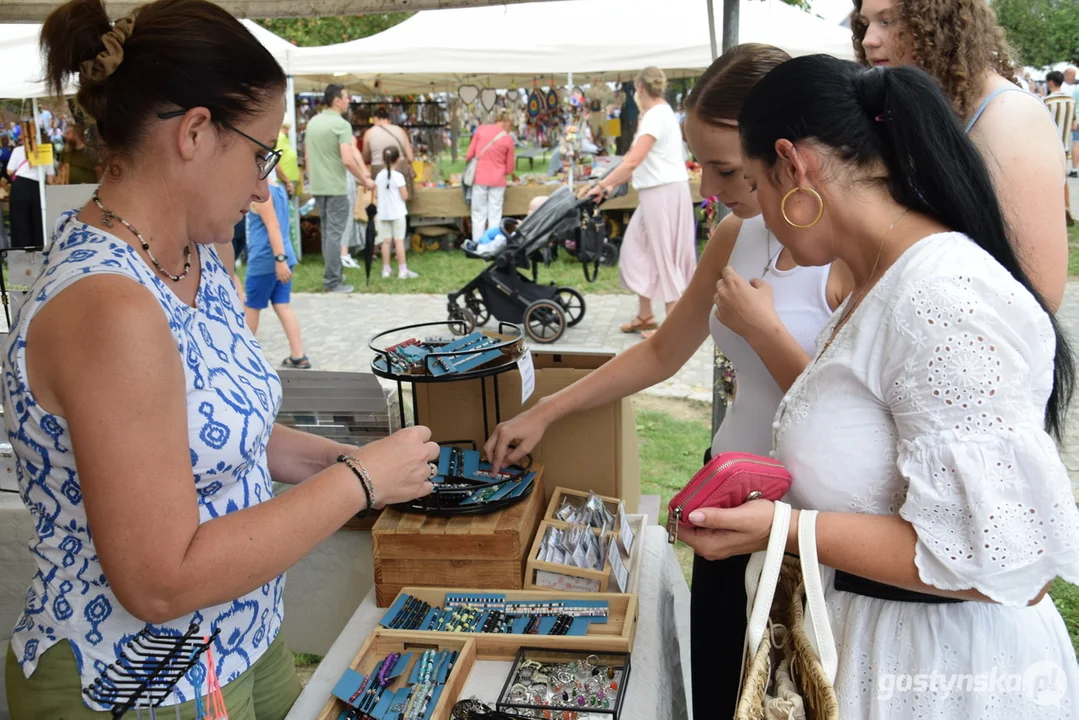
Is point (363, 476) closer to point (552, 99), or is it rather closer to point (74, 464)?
point (74, 464)

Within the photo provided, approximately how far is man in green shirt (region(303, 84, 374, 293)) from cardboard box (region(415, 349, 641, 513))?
24.1 ft

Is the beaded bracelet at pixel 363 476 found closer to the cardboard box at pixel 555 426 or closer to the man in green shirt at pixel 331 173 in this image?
the cardboard box at pixel 555 426

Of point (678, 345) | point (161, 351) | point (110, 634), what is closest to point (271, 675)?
point (110, 634)

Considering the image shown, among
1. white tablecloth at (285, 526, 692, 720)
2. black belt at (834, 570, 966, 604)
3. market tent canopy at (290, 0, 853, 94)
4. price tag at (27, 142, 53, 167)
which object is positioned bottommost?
white tablecloth at (285, 526, 692, 720)

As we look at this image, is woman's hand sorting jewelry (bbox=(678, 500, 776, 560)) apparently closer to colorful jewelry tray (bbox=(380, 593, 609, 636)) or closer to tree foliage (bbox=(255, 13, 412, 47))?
colorful jewelry tray (bbox=(380, 593, 609, 636))

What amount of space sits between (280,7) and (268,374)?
6.38 ft

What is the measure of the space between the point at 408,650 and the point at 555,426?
0.71 metres

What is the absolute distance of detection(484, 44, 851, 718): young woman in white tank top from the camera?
1659 mm

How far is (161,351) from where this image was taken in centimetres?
105

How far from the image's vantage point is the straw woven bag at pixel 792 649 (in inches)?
43.7

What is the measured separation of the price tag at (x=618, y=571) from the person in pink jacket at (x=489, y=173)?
30.6ft

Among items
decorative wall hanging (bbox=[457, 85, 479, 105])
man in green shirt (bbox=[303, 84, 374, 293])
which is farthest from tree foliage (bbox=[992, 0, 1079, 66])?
man in green shirt (bbox=[303, 84, 374, 293])

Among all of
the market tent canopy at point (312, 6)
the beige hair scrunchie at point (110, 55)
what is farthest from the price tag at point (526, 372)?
the market tent canopy at point (312, 6)

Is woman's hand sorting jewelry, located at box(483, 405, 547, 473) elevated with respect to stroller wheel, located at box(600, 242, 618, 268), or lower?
elevated
